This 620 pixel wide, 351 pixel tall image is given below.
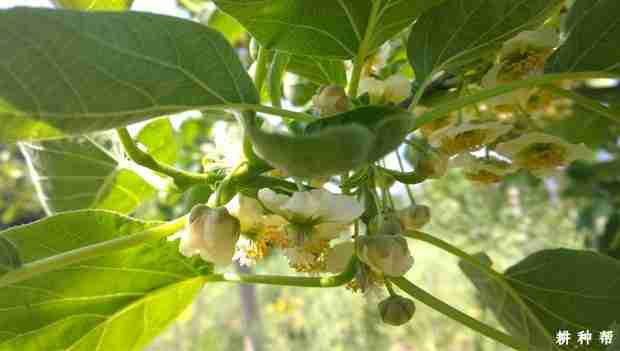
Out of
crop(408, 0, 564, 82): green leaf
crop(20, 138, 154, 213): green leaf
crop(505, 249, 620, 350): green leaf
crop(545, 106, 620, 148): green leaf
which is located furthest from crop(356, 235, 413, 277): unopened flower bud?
crop(545, 106, 620, 148): green leaf

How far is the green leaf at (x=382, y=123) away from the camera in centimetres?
42

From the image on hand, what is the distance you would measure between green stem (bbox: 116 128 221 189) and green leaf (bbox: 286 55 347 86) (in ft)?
0.68

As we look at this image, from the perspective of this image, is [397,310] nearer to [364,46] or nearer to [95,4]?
[364,46]

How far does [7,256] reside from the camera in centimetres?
56

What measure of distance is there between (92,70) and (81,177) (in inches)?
25.5

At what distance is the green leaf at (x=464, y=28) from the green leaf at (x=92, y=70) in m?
0.28

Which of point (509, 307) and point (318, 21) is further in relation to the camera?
point (509, 307)

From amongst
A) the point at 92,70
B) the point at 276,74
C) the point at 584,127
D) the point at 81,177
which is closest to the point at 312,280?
the point at 276,74

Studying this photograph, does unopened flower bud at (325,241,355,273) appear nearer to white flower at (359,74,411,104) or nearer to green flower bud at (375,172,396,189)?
green flower bud at (375,172,396,189)

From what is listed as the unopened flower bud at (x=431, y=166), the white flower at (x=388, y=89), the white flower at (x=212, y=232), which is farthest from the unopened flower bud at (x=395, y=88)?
the white flower at (x=212, y=232)

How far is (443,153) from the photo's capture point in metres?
0.80

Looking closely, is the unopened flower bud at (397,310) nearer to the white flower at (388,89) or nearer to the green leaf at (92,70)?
the white flower at (388,89)

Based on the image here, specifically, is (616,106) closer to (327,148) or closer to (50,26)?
(327,148)

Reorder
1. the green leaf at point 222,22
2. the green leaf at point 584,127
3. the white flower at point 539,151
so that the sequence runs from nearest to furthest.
Result: the white flower at point 539,151 → the green leaf at point 222,22 → the green leaf at point 584,127
